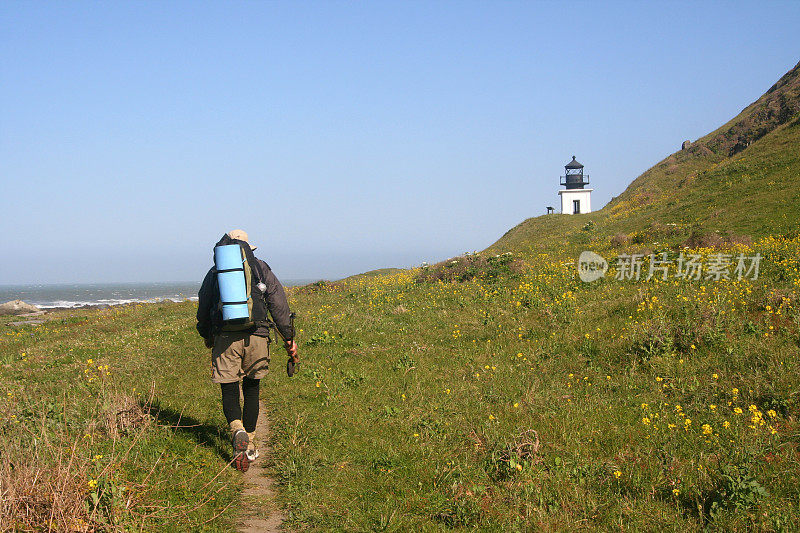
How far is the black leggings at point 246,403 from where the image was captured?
258 inches

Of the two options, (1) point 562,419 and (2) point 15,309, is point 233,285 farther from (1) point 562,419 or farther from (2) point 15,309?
(2) point 15,309

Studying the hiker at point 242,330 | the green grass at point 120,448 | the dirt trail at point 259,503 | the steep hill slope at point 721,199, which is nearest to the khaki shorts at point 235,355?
the hiker at point 242,330

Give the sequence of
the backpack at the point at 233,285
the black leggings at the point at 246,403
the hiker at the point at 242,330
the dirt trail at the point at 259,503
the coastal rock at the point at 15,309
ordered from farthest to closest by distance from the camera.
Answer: the coastal rock at the point at 15,309
the black leggings at the point at 246,403
the hiker at the point at 242,330
the backpack at the point at 233,285
the dirt trail at the point at 259,503

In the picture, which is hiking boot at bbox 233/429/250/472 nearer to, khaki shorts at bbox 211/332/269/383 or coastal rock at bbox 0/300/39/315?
khaki shorts at bbox 211/332/269/383

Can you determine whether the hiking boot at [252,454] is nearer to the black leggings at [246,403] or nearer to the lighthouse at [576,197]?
the black leggings at [246,403]

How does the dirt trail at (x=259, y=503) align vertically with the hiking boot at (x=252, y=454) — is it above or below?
below

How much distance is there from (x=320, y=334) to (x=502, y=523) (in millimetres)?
9480

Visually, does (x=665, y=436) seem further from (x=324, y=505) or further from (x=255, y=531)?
(x=255, y=531)

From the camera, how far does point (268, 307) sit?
667 centimetres

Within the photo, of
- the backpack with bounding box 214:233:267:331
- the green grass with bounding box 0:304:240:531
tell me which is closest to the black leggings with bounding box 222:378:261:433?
the green grass with bounding box 0:304:240:531

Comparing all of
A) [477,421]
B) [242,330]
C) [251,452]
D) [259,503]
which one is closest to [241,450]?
[251,452]

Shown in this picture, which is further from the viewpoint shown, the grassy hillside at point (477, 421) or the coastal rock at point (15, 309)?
the coastal rock at point (15, 309)

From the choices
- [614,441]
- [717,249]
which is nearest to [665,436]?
[614,441]

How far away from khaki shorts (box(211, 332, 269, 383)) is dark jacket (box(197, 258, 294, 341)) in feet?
0.35
